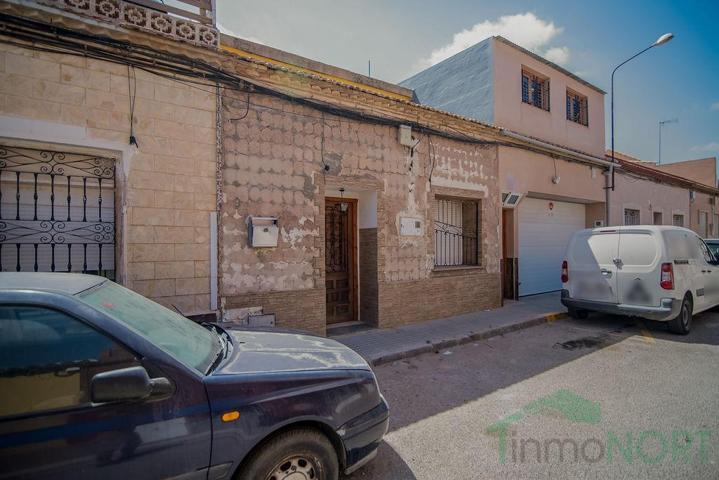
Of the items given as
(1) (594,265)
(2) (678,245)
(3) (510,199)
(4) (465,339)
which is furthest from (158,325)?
(3) (510,199)

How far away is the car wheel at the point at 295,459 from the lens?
2061mm

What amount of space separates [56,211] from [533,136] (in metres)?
10.6

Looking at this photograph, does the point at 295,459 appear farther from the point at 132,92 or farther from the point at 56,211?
the point at 132,92

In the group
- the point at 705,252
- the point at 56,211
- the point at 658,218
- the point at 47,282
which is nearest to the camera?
the point at 47,282

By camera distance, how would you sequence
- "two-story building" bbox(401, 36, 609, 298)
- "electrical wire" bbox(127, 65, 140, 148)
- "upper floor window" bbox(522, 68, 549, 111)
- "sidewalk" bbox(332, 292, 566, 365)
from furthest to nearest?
"upper floor window" bbox(522, 68, 549, 111) → "two-story building" bbox(401, 36, 609, 298) → "sidewalk" bbox(332, 292, 566, 365) → "electrical wire" bbox(127, 65, 140, 148)

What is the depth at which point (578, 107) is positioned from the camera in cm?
1211

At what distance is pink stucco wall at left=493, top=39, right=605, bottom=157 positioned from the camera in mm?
9492

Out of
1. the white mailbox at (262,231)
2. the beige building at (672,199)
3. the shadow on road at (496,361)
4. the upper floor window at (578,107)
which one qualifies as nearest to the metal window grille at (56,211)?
the white mailbox at (262,231)

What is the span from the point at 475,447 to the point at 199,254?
406 centimetres

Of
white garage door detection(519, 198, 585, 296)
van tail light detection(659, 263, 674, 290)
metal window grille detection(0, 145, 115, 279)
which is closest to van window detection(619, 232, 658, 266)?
van tail light detection(659, 263, 674, 290)

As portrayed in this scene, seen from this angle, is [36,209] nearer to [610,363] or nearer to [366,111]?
[366,111]

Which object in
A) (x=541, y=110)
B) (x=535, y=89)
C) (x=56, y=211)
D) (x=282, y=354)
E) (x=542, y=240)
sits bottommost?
(x=282, y=354)

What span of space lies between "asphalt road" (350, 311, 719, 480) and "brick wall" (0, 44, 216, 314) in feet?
10.3

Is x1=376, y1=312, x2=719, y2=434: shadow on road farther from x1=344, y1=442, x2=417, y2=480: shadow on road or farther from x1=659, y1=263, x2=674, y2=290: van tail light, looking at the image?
x1=659, y1=263, x2=674, y2=290: van tail light
